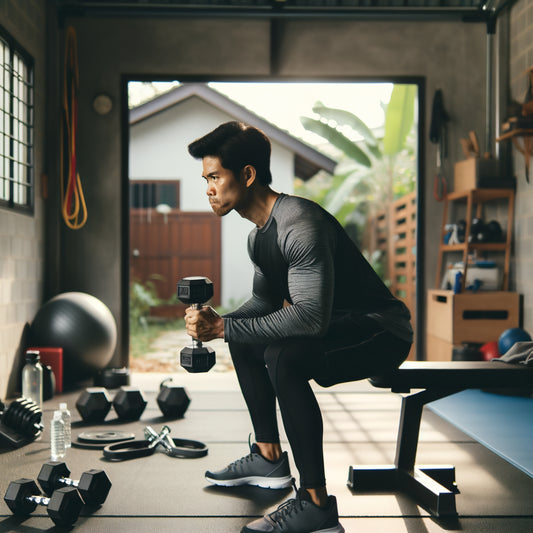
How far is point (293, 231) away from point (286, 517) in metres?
0.76

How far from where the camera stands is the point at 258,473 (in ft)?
6.83

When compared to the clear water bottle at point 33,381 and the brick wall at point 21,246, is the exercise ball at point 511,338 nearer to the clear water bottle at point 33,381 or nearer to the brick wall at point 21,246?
the clear water bottle at point 33,381

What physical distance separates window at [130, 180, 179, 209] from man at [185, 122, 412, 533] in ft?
25.7

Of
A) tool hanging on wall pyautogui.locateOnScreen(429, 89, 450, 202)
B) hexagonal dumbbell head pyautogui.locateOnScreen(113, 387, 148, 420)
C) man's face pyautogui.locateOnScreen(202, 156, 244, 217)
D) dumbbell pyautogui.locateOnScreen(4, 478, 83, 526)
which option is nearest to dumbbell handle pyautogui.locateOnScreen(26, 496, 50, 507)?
dumbbell pyautogui.locateOnScreen(4, 478, 83, 526)

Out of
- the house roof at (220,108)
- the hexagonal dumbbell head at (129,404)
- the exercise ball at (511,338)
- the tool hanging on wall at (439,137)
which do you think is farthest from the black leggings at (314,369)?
the house roof at (220,108)

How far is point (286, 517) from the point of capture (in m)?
1.66

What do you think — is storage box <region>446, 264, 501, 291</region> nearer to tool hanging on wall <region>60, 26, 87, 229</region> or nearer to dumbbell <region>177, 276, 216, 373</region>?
tool hanging on wall <region>60, 26, 87, 229</region>

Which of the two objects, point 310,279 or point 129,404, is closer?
point 310,279

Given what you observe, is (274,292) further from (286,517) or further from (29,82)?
(29,82)

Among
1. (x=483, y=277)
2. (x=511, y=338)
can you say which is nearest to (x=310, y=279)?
(x=511, y=338)

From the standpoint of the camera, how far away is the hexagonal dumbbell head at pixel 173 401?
3.15 m

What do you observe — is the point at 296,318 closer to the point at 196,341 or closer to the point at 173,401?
the point at 196,341

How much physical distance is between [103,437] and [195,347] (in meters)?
1.21

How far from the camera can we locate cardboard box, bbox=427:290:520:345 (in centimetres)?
414
